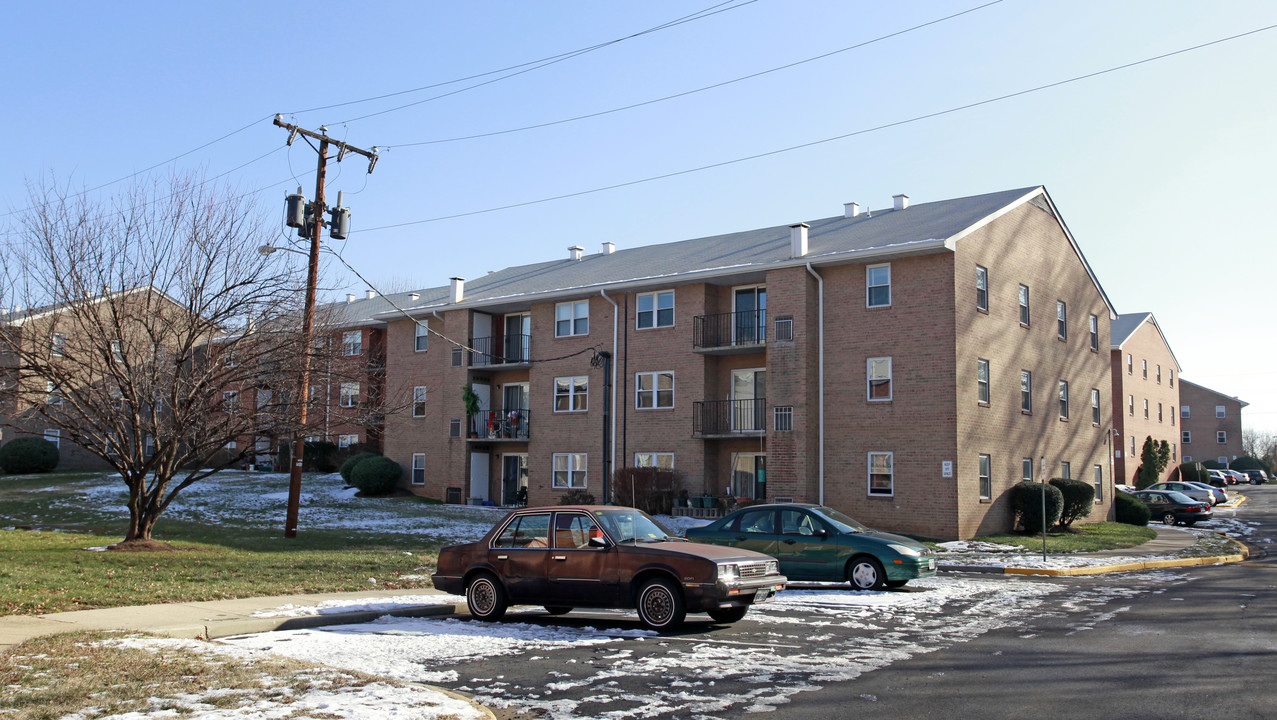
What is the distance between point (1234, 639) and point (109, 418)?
17.5 m

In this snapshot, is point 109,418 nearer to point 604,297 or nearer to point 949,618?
point 949,618

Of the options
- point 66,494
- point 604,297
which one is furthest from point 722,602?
point 66,494

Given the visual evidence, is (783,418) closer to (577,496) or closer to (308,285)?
(577,496)


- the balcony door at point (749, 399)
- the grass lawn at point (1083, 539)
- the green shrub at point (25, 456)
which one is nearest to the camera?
the grass lawn at point (1083, 539)

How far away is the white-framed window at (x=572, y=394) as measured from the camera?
36000mm

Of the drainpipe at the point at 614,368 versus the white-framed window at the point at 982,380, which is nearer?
the white-framed window at the point at 982,380

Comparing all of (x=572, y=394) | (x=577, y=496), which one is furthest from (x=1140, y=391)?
(x=577, y=496)

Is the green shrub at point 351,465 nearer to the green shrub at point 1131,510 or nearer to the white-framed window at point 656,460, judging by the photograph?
the white-framed window at point 656,460

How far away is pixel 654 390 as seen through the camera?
34.0 m

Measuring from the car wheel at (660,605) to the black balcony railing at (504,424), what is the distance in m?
25.8

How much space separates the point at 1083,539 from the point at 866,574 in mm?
15198

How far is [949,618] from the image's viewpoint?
42.2 feet

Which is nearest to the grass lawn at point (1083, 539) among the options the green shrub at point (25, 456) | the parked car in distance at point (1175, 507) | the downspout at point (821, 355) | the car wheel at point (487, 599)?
the downspout at point (821, 355)

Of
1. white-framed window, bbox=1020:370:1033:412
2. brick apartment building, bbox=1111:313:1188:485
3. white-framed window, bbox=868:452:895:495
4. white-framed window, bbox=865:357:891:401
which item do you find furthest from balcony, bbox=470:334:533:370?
brick apartment building, bbox=1111:313:1188:485
